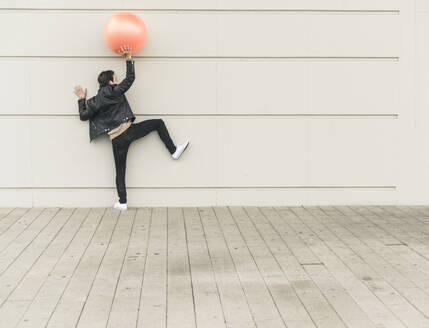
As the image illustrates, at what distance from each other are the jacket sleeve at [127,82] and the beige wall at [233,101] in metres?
0.53

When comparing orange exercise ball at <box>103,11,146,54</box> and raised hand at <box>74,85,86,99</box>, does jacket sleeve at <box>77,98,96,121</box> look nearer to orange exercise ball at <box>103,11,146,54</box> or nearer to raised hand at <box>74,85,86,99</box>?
raised hand at <box>74,85,86,99</box>

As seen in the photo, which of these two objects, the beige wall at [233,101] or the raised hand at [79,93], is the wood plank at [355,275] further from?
the raised hand at [79,93]

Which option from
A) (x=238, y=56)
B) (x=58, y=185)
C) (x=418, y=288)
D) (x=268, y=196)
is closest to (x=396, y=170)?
(x=268, y=196)

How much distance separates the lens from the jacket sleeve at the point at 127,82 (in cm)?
852

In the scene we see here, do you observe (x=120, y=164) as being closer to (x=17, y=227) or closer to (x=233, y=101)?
(x=17, y=227)

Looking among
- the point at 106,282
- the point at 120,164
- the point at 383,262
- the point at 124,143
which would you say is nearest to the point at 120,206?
the point at 120,164

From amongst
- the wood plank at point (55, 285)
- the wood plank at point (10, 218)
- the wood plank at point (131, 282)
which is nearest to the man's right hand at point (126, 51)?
the wood plank at point (131, 282)

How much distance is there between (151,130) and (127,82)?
79 cm

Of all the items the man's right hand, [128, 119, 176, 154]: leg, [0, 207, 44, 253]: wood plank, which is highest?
the man's right hand

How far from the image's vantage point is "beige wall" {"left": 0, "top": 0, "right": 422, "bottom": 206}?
907 cm

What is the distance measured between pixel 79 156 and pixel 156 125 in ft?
3.85

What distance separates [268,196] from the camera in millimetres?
9336

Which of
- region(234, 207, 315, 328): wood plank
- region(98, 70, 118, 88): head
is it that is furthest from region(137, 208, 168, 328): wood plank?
region(98, 70, 118, 88): head

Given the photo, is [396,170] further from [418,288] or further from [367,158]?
[418,288]
